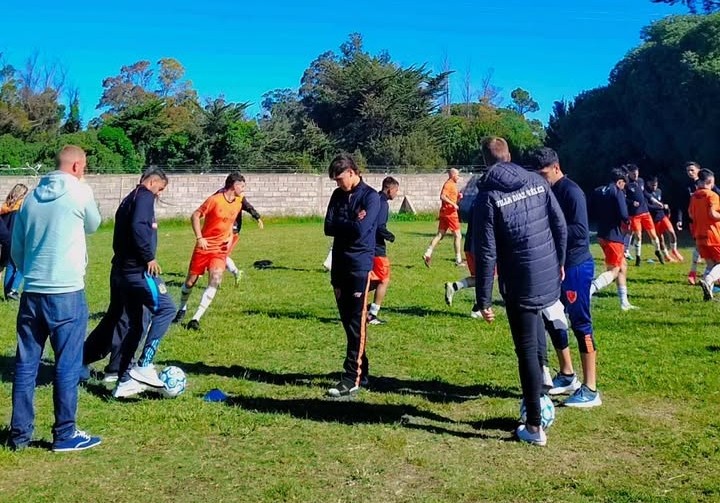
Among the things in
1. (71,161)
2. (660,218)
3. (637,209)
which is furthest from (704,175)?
(71,161)

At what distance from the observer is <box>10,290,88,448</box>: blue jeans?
5.46m

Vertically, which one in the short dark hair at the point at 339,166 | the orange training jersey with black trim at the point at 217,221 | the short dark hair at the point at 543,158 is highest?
the short dark hair at the point at 543,158

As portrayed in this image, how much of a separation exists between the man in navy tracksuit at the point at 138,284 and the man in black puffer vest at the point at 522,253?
2.88 m

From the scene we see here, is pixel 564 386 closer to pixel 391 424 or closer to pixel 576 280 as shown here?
pixel 576 280

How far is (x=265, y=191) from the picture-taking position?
34906 mm

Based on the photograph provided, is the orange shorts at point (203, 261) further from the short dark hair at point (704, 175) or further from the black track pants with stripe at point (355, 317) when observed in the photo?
the short dark hair at point (704, 175)

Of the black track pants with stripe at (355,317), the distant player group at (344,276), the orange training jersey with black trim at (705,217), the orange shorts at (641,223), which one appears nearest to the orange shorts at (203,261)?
the distant player group at (344,276)

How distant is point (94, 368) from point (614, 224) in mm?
6282

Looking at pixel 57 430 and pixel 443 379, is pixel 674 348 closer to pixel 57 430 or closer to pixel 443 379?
pixel 443 379

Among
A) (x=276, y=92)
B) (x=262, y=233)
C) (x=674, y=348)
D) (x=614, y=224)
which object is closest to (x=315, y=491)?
(x=674, y=348)

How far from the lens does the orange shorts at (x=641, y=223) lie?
51.9 ft

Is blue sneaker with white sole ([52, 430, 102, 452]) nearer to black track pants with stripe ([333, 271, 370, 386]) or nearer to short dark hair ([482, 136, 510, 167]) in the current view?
black track pants with stripe ([333, 271, 370, 386])

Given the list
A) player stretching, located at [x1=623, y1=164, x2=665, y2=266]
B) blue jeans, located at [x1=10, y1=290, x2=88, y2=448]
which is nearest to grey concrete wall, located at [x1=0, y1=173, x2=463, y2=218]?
player stretching, located at [x1=623, y1=164, x2=665, y2=266]

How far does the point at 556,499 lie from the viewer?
473 centimetres
